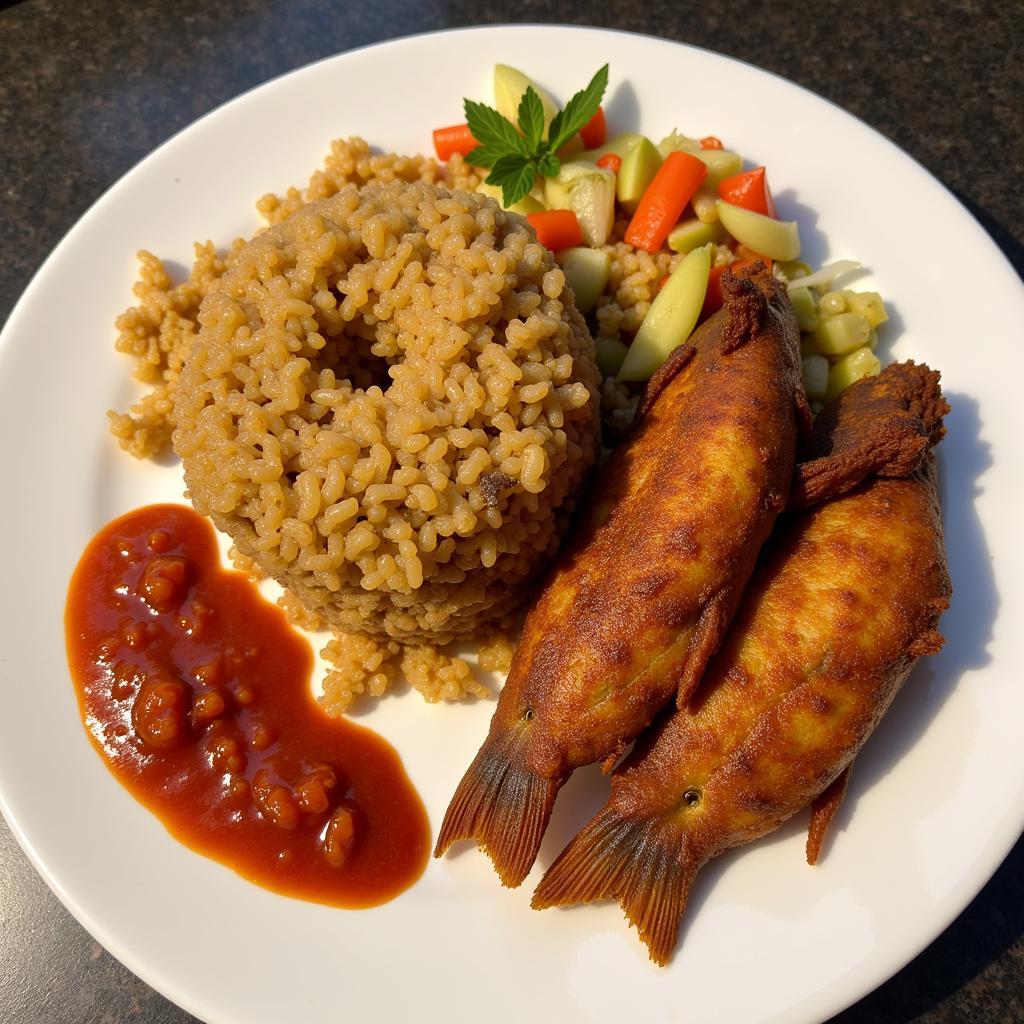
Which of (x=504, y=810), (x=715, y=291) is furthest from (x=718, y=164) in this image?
(x=504, y=810)

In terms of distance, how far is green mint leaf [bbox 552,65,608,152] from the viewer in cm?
376

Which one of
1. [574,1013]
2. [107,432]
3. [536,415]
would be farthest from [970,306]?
[107,432]

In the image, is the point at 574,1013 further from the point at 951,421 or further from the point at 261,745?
the point at 951,421

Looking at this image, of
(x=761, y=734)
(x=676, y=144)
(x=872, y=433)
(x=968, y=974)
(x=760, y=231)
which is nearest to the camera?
(x=761, y=734)

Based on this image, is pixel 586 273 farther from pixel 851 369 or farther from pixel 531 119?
pixel 851 369

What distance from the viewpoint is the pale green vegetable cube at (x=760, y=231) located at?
365 cm

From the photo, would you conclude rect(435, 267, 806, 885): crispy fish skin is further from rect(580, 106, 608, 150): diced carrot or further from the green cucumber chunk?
rect(580, 106, 608, 150): diced carrot

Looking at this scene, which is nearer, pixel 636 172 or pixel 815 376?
pixel 815 376

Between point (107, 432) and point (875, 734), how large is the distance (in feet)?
11.0

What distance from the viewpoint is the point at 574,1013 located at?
8.68 ft

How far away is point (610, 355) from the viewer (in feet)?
12.0

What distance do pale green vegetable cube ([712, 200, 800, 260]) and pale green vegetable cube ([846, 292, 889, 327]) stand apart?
0.36 metres

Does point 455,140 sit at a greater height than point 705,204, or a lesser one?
lesser

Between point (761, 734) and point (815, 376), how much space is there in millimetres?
1676
